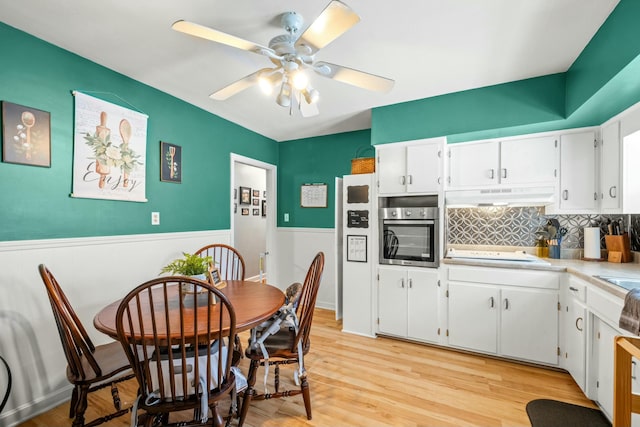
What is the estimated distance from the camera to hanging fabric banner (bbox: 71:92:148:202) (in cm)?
212

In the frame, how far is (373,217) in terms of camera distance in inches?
124

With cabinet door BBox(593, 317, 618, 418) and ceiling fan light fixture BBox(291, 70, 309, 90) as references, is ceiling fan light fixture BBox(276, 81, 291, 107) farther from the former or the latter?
cabinet door BBox(593, 317, 618, 418)

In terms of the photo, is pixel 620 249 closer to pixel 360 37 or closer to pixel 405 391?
pixel 405 391

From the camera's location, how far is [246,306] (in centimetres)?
166

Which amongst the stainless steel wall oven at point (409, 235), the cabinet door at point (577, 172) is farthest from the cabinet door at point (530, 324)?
the cabinet door at point (577, 172)

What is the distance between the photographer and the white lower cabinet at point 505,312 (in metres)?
2.36

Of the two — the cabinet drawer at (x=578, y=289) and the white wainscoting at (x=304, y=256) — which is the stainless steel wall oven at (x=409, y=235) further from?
the white wainscoting at (x=304, y=256)

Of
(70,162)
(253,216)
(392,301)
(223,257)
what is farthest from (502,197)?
(253,216)

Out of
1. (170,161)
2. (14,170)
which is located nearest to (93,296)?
(14,170)

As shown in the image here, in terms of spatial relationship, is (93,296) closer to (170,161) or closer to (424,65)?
(170,161)

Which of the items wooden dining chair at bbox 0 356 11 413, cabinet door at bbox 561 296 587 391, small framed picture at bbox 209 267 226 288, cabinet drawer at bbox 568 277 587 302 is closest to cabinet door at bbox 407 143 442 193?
cabinet drawer at bbox 568 277 587 302

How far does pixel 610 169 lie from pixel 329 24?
8.22 ft

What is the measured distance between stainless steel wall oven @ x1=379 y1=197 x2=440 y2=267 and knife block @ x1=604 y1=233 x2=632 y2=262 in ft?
4.49

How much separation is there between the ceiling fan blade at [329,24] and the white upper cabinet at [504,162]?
1992 mm
